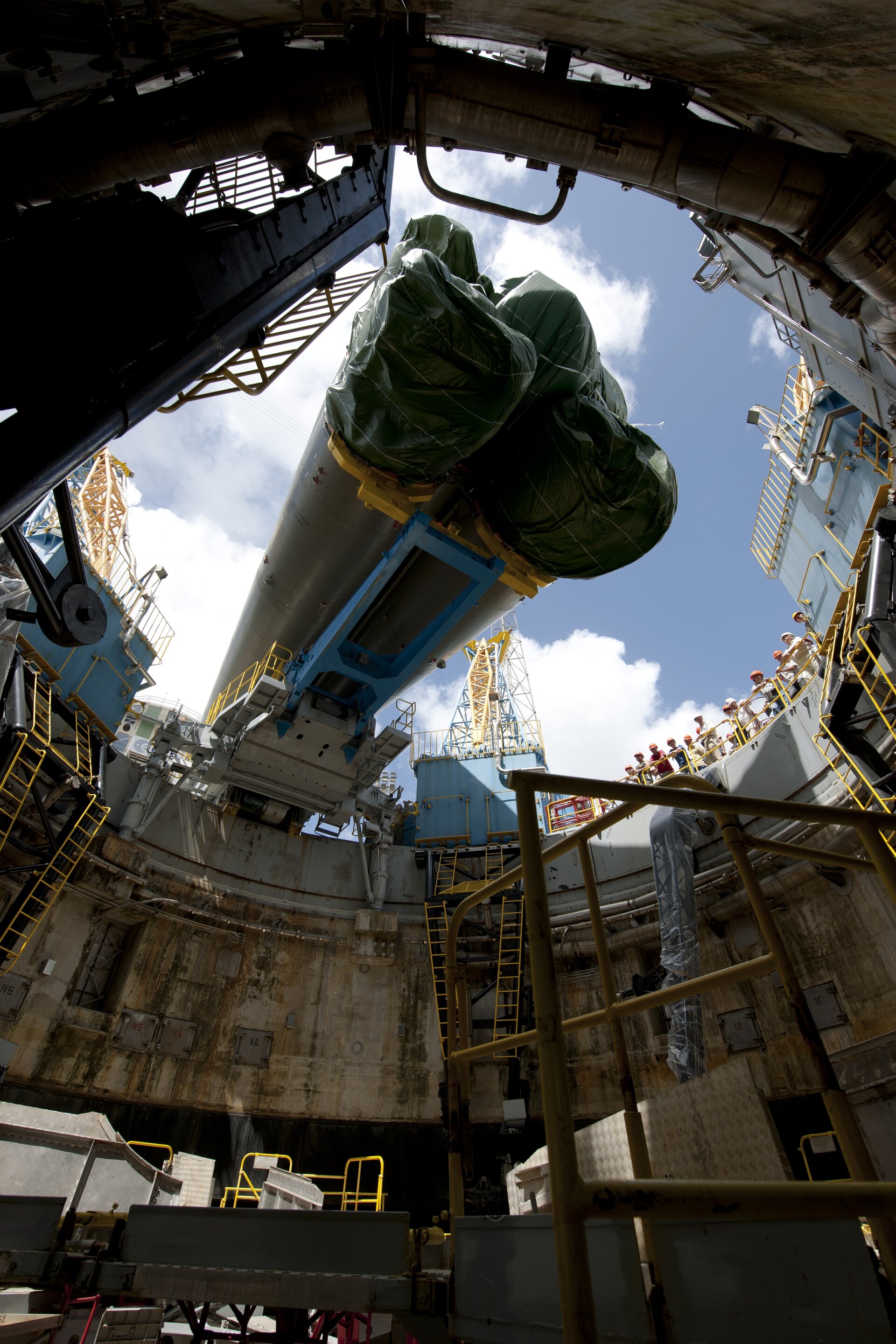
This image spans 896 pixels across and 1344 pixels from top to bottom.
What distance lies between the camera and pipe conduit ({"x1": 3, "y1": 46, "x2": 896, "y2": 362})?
3.63 metres

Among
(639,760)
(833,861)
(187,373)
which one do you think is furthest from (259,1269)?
(639,760)

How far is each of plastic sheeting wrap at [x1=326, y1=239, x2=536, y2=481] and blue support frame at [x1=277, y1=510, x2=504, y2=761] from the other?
5.78 ft

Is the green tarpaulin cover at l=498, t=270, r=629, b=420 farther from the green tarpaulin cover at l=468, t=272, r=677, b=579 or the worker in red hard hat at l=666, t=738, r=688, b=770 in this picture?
the worker in red hard hat at l=666, t=738, r=688, b=770

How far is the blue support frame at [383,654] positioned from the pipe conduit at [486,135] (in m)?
4.75

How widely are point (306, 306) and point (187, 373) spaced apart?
3.31m

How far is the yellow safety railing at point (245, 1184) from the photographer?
8859 millimetres

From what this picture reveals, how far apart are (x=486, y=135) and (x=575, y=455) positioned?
3641mm

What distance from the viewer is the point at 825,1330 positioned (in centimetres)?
130

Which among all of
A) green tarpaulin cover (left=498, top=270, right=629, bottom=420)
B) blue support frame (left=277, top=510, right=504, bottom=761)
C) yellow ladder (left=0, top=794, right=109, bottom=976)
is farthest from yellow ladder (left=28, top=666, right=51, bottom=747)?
green tarpaulin cover (left=498, top=270, right=629, bottom=420)

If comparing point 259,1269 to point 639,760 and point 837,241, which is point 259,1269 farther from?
point 639,760

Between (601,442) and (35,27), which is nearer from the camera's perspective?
(35,27)

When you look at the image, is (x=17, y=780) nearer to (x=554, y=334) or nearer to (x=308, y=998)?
(x=308, y=998)

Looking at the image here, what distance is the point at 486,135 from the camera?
3.79 m

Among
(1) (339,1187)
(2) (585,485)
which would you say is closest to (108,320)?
(2) (585,485)
